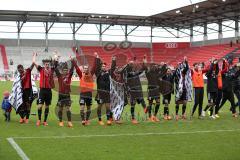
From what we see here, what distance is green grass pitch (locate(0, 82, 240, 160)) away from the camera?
8.89 metres

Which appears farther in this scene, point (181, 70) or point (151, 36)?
point (151, 36)

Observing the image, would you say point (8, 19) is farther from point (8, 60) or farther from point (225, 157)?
point (225, 157)

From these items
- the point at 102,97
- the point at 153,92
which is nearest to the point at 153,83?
the point at 153,92

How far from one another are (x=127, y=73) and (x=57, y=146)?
4922 mm

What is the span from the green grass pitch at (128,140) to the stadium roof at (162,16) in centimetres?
3189

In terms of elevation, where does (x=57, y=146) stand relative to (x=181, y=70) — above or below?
below

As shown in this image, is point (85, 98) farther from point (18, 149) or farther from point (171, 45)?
point (171, 45)

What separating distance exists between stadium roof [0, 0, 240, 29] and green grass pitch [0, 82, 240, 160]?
105ft

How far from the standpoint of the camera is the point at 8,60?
54.5 m

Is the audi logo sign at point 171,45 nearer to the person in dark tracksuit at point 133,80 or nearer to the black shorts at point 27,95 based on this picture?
the person in dark tracksuit at point 133,80

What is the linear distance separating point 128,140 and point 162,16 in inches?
1712

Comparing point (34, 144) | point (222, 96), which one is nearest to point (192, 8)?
point (222, 96)

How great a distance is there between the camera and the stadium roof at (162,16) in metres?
45.4

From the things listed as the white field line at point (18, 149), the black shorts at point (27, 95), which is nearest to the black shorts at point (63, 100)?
the black shorts at point (27, 95)
